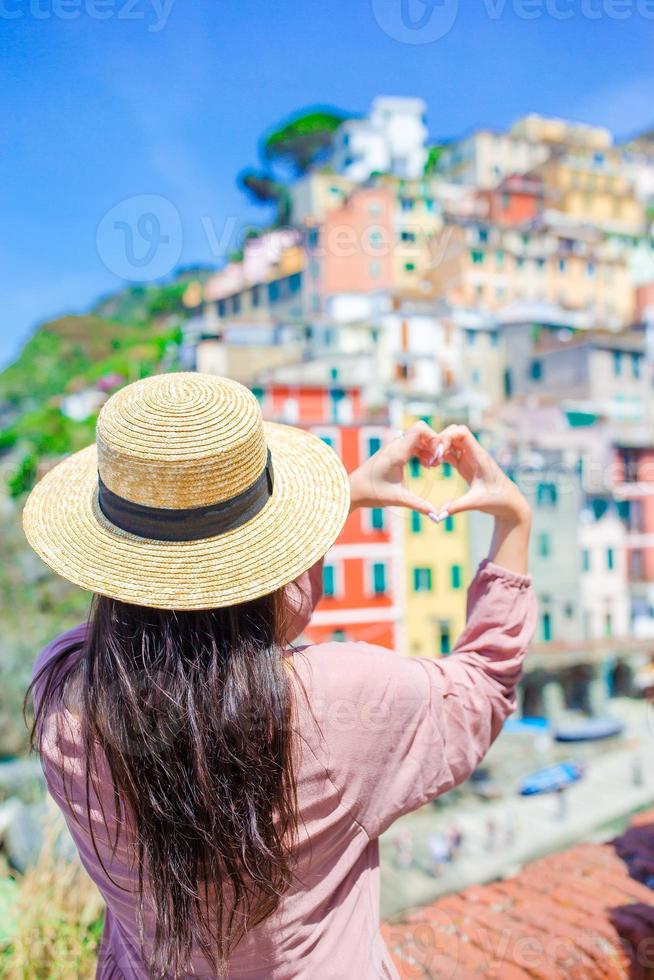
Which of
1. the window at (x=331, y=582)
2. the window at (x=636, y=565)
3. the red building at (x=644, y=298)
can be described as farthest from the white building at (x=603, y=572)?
the red building at (x=644, y=298)

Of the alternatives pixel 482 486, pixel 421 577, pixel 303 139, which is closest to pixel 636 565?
pixel 421 577

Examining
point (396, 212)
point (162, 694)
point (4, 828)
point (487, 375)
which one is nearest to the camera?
point (162, 694)

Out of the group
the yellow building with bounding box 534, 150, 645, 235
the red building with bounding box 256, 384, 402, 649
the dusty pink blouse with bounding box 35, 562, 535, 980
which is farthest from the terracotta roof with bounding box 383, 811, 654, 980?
the yellow building with bounding box 534, 150, 645, 235

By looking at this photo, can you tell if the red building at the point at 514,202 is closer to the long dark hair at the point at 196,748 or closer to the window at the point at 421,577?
the window at the point at 421,577

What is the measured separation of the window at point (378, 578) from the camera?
390 inches

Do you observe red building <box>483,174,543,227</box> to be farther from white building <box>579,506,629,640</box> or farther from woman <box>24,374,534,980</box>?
woman <box>24,374,534,980</box>

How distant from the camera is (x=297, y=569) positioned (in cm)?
51

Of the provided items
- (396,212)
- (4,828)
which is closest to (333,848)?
(4,828)

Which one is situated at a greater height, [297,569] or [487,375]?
[487,375]

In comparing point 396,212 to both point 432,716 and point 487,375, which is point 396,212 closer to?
point 487,375

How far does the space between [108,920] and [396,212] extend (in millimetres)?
17608

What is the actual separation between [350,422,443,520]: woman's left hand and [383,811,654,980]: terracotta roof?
0.49 metres

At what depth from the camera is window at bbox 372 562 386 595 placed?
9.90m

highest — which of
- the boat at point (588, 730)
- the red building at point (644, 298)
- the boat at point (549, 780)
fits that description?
the red building at point (644, 298)
